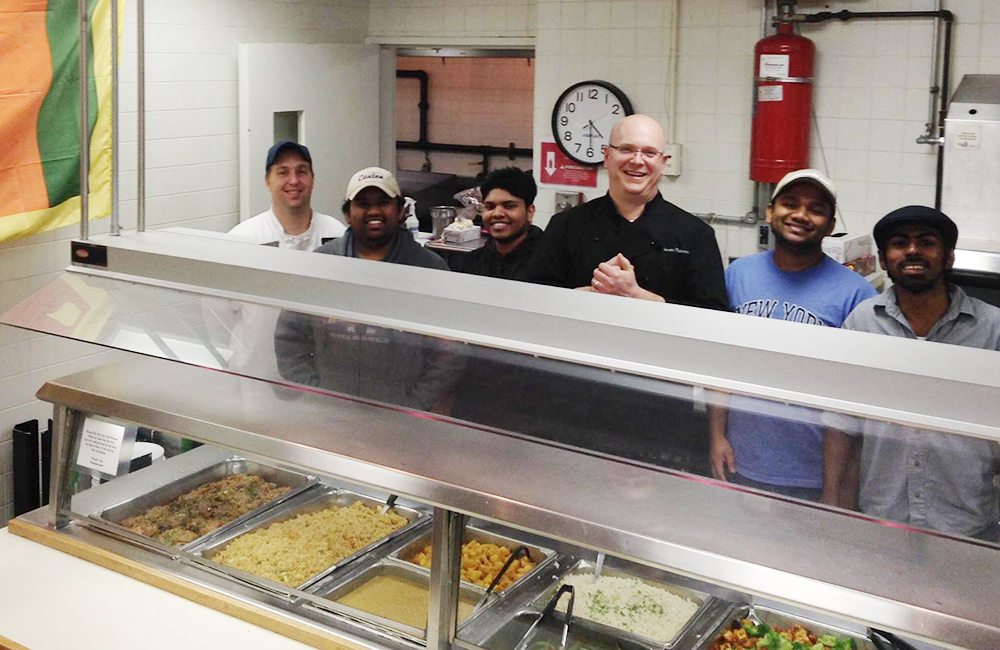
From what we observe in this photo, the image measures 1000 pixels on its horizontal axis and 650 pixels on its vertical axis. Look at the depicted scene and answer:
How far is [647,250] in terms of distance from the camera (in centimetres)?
303

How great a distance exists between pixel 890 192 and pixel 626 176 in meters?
2.28

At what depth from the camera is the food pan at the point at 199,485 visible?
2761 millimetres

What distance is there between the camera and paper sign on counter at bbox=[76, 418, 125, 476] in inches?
111

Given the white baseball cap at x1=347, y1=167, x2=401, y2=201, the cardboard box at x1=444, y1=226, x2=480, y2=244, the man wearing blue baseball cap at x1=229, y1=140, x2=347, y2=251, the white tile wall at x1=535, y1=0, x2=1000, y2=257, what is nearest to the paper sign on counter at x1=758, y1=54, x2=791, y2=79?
the white tile wall at x1=535, y1=0, x2=1000, y2=257

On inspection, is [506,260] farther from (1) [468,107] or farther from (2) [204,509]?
(1) [468,107]

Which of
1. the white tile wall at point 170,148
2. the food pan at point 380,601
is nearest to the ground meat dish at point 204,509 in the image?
the food pan at point 380,601

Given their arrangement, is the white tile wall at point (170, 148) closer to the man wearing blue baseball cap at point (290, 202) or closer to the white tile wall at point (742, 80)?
the man wearing blue baseball cap at point (290, 202)

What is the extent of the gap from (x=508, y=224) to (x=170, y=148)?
2.36 metres

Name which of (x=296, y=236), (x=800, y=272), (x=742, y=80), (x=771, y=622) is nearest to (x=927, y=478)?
(x=771, y=622)

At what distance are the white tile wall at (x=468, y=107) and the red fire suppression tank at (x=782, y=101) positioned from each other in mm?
3673

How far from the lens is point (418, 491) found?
216 cm

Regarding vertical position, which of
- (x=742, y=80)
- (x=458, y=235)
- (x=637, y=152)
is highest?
(x=742, y=80)

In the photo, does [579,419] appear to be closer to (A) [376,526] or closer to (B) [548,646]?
(B) [548,646]

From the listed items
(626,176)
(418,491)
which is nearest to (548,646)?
(418,491)
